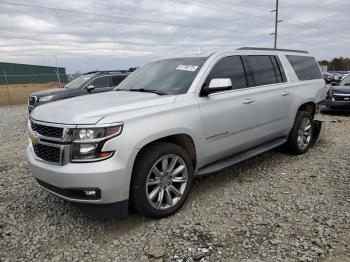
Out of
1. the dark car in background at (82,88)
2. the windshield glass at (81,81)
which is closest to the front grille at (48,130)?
the dark car in background at (82,88)

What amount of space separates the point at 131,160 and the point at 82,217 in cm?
111

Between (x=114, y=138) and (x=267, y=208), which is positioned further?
(x=267, y=208)

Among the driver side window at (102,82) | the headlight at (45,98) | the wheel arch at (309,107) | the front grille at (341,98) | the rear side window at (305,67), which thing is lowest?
the front grille at (341,98)

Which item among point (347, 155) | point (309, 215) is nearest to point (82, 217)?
point (309, 215)

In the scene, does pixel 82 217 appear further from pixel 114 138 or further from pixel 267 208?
pixel 267 208

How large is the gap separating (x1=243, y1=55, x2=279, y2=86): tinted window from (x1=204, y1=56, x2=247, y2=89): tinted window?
0.14 metres

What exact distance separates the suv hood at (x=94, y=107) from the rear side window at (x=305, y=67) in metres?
3.06

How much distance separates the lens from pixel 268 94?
16.6 feet

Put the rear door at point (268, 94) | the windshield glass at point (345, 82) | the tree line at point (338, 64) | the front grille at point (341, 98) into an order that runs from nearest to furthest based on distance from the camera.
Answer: the rear door at point (268, 94)
the front grille at point (341, 98)
the windshield glass at point (345, 82)
the tree line at point (338, 64)

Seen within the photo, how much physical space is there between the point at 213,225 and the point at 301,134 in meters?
3.18

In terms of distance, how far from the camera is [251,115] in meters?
4.71

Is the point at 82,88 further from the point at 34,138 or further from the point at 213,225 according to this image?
the point at 213,225

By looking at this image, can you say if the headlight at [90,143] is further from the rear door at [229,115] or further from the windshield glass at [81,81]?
the windshield glass at [81,81]

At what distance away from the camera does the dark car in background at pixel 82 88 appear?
1036 centimetres
